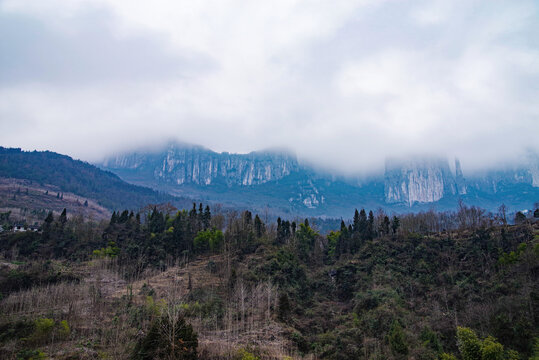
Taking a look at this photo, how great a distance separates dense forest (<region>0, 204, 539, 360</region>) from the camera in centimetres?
3366

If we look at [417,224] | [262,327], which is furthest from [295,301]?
[417,224]

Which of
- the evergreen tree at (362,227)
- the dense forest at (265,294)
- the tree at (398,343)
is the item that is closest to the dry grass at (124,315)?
the dense forest at (265,294)

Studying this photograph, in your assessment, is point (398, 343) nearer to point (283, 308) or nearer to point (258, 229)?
point (283, 308)

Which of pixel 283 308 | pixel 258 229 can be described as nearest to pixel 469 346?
pixel 283 308

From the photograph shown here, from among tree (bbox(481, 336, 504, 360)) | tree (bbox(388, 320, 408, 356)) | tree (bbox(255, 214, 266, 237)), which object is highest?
tree (bbox(255, 214, 266, 237))

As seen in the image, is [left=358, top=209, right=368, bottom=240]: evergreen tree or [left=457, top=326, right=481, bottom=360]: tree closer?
[left=457, top=326, right=481, bottom=360]: tree

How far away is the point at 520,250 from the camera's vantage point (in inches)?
2066

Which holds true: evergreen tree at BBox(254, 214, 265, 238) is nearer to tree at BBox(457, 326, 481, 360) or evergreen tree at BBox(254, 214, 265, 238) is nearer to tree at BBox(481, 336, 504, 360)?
tree at BBox(457, 326, 481, 360)

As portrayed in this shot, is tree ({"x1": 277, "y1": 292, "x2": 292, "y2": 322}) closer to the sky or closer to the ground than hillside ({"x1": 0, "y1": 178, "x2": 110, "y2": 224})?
closer to the ground

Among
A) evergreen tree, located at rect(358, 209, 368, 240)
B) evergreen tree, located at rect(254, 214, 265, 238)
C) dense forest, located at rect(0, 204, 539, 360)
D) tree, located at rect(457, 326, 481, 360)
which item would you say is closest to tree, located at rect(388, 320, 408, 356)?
dense forest, located at rect(0, 204, 539, 360)

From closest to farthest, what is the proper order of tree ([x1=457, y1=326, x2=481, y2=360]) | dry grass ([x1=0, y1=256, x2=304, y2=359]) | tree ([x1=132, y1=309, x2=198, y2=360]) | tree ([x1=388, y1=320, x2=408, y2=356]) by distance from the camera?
tree ([x1=132, y1=309, x2=198, y2=360]), tree ([x1=457, y1=326, x2=481, y2=360]), dry grass ([x1=0, y1=256, x2=304, y2=359]), tree ([x1=388, y1=320, x2=408, y2=356])

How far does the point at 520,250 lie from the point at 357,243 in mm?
30953

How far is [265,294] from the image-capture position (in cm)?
5122

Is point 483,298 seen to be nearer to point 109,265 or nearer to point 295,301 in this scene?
point 295,301
